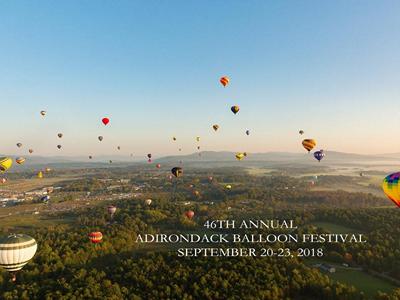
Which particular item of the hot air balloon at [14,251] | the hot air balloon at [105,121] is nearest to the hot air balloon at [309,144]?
the hot air balloon at [105,121]

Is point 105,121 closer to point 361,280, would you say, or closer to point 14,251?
point 14,251

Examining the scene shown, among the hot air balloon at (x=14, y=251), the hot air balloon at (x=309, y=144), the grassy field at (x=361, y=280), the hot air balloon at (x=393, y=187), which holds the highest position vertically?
the hot air balloon at (x=309, y=144)

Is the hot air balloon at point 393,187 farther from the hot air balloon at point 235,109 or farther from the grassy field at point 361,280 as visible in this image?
the hot air balloon at point 235,109

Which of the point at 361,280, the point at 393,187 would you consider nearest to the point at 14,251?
the point at 393,187

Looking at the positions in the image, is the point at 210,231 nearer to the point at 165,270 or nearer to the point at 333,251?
the point at 333,251

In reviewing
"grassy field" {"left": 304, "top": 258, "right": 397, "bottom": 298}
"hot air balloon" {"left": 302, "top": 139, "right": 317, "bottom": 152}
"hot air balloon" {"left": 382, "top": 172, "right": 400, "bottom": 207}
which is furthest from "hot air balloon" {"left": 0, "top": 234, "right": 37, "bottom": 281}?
"hot air balloon" {"left": 302, "top": 139, "right": 317, "bottom": 152}

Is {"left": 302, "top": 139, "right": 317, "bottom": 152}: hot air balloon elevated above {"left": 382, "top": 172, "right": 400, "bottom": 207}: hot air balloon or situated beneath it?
elevated above

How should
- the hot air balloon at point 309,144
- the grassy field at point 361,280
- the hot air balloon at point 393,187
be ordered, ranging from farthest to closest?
the hot air balloon at point 309,144 < the grassy field at point 361,280 < the hot air balloon at point 393,187

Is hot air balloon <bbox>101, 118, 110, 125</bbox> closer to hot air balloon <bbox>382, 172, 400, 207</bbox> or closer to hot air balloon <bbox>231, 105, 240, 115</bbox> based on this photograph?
hot air balloon <bbox>231, 105, 240, 115</bbox>
